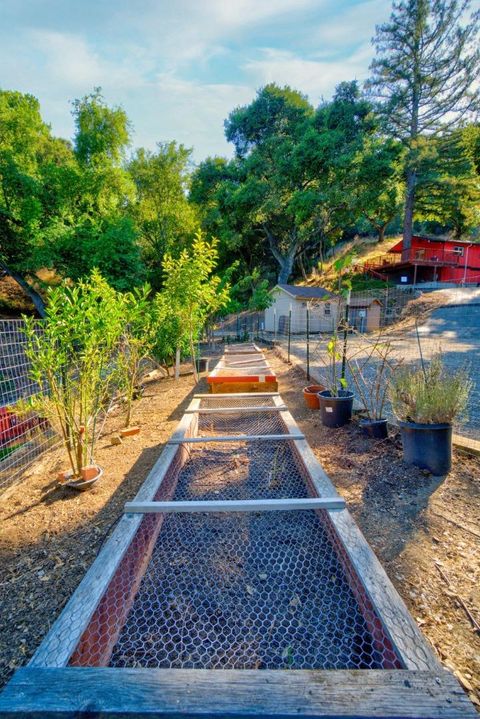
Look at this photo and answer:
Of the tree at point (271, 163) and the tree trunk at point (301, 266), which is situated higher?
the tree at point (271, 163)

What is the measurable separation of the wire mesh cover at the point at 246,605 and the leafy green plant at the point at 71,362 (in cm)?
105

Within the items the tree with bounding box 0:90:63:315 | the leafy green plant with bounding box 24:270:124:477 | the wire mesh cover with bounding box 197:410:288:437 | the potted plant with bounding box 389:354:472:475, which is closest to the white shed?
the tree with bounding box 0:90:63:315

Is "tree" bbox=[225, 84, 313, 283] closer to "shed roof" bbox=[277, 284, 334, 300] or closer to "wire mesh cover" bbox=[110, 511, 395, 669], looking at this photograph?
"shed roof" bbox=[277, 284, 334, 300]

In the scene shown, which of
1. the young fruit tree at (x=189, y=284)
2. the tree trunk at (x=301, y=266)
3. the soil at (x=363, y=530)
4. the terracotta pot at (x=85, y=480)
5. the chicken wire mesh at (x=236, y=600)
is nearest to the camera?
the chicken wire mesh at (x=236, y=600)

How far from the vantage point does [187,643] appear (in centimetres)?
127

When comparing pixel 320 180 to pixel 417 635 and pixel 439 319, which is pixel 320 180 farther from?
pixel 417 635

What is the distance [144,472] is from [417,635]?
209 cm

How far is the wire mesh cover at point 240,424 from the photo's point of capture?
3408mm

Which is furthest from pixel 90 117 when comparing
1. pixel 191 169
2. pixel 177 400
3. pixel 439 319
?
pixel 439 319

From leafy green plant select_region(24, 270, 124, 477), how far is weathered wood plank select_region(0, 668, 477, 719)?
1.68 m

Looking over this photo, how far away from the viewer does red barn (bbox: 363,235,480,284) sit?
2202 cm

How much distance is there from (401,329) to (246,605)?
12506 millimetres

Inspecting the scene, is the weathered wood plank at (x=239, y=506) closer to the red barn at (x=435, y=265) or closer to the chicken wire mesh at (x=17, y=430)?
the chicken wire mesh at (x=17, y=430)

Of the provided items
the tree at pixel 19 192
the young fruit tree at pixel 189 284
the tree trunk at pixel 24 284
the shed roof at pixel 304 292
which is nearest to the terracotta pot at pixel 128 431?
the young fruit tree at pixel 189 284
